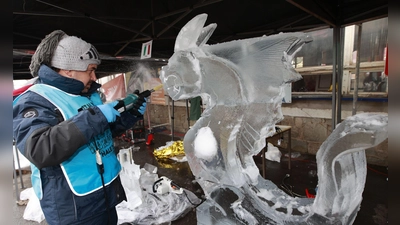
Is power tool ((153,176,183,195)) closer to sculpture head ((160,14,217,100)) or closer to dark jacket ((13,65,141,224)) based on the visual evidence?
dark jacket ((13,65,141,224))

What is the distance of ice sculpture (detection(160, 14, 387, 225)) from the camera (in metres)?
0.87

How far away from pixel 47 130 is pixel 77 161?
0.72 feet

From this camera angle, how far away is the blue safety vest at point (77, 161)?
1116mm

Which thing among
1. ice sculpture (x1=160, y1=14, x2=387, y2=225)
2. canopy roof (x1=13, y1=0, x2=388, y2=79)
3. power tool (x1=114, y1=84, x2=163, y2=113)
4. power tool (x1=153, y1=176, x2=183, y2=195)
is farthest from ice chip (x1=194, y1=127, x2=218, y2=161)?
power tool (x1=153, y1=176, x2=183, y2=195)

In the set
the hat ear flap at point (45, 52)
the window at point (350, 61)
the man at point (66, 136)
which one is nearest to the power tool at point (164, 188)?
the man at point (66, 136)

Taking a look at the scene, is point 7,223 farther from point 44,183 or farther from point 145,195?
point 145,195

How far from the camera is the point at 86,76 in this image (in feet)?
4.19

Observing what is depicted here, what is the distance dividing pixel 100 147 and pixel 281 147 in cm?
380

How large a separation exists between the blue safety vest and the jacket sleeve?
5 cm

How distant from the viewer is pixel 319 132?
3.95 metres

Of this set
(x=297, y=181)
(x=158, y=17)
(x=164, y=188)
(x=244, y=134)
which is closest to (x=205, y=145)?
(x=244, y=134)

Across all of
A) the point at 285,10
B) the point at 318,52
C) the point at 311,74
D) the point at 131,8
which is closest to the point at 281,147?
the point at 311,74

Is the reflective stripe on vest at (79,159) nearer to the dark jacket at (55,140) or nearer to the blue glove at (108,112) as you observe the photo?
the dark jacket at (55,140)

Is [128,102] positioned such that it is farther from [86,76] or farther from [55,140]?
[55,140]
